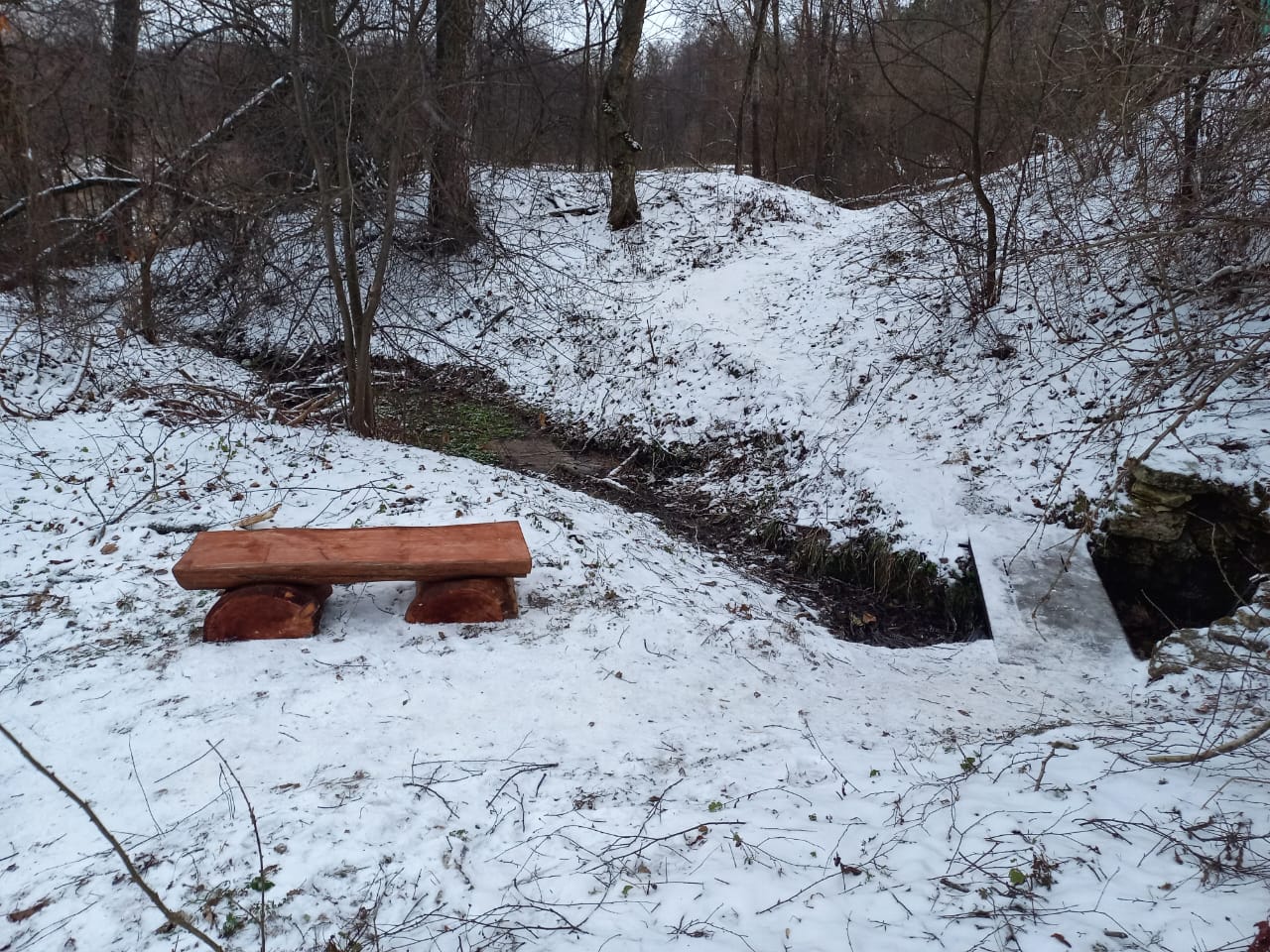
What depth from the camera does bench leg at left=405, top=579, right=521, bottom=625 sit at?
427 cm

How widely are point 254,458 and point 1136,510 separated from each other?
6.51m

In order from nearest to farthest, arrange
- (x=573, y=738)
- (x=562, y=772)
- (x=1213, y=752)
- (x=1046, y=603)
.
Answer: (x=1213, y=752)
(x=562, y=772)
(x=573, y=738)
(x=1046, y=603)

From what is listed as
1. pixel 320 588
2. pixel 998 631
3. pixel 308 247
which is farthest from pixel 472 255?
pixel 998 631

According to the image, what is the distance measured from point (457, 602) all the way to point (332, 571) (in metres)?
0.67

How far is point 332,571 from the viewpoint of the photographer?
4016 millimetres

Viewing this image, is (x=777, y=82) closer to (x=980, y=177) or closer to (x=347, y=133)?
(x=980, y=177)

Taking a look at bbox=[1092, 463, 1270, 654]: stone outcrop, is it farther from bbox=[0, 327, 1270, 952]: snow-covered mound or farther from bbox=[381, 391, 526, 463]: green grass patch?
bbox=[381, 391, 526, 463]: green grass patch

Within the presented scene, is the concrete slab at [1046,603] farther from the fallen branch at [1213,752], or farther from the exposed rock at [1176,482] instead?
the fallen branch at [1213,752]

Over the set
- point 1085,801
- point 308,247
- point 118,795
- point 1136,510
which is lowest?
point 118,795

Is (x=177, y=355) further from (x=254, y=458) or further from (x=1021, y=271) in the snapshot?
(x=1021, y=271)

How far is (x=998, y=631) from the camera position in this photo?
493 cm

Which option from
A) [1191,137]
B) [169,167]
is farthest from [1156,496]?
[169,167]

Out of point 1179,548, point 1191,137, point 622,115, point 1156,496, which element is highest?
point 622,115

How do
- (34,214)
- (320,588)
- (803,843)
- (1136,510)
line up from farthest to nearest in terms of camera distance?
(34,214), (1136,510), (320,588), (803,843)
